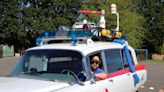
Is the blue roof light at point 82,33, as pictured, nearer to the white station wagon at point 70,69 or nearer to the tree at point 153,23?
the white station wagon at point 70,69

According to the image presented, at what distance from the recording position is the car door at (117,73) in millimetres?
7387

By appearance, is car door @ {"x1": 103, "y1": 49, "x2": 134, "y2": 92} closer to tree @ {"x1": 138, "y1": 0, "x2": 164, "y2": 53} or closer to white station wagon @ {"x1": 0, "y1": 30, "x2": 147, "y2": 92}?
white station wagon @ {"x1": 0, "y1": 30, "x2": 147, "y2": 92}

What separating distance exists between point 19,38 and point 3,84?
53.6m

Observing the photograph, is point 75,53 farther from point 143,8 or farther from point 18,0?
point 143,8

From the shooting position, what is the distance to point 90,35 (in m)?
7.34

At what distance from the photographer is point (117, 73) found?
7.67 meters

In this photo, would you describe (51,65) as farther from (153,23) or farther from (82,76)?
(153,23)

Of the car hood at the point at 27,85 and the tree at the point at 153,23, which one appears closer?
the car hood at the point at 27,85

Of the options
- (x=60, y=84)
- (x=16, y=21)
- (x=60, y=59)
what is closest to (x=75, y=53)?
(x=60, y=59)

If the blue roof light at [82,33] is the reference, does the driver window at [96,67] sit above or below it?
below

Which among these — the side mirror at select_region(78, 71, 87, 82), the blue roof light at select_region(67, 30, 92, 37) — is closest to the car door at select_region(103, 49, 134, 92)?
the blue roof light at select_region(67, 30, 92, 37)

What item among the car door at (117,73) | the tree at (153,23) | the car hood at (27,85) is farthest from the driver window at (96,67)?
the tree at (153,23)

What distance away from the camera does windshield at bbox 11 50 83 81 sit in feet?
21.6

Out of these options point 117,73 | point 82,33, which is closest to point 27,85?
point 82,33
